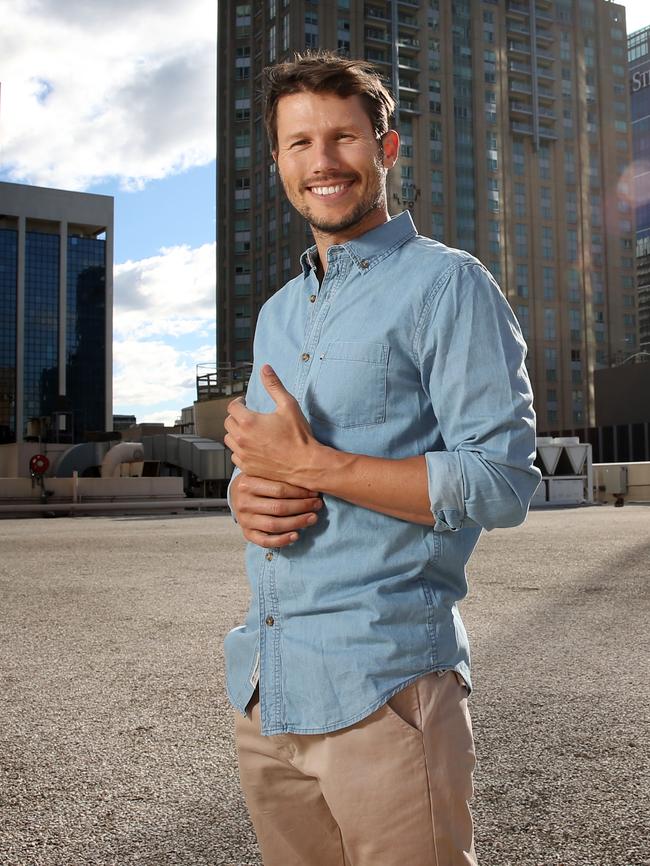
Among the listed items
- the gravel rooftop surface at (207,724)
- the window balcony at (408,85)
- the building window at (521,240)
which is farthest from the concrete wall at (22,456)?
the building window at (521,240)

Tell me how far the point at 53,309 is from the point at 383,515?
4934 inches

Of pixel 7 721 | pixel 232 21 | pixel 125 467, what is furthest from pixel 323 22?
pixel 7 721

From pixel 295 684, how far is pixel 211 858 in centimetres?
152

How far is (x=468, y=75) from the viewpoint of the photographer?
100 m

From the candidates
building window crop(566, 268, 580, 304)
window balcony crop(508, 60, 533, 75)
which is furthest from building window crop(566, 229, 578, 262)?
window balcony crop(508, 60, 533, 75)

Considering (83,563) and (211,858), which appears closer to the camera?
(211,858)

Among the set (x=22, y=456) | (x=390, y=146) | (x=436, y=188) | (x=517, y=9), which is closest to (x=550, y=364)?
(x=436, y=188)

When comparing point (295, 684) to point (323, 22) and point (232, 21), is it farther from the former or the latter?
point (232, 21)

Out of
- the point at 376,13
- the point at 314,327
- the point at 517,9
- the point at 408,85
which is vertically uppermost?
the point at 517,9

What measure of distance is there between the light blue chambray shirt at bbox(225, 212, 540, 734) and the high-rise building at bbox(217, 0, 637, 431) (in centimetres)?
9215

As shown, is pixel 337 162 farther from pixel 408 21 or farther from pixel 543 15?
pixel 543 15

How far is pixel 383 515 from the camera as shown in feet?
4.87

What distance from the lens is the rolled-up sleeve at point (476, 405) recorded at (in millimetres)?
1410

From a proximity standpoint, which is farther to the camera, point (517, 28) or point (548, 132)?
point (517, 28)
